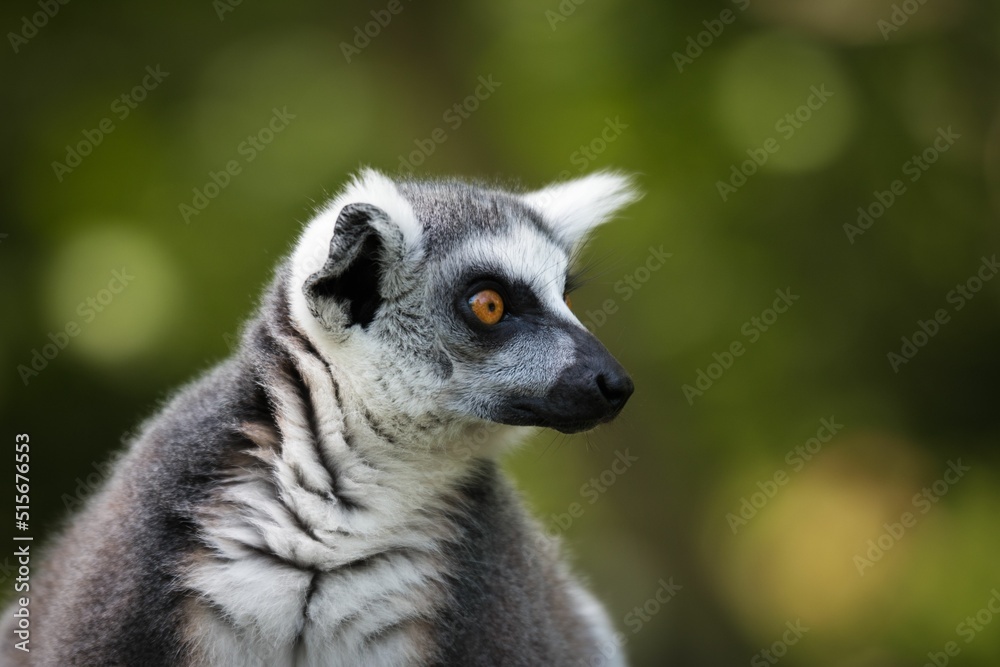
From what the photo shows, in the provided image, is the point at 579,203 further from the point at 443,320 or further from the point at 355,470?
the point at 355,470

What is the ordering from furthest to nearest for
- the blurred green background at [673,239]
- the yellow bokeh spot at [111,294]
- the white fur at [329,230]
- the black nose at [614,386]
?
the blurred green background at [673,239], the yellow bokeh spot at [111,294], the white fur at [329,230], the black nose at [614,386]

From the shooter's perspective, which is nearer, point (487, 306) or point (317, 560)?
point (317, 560)

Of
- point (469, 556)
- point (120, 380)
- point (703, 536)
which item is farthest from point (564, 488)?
point (469, 556)

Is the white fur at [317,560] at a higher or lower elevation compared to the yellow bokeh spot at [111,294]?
lower

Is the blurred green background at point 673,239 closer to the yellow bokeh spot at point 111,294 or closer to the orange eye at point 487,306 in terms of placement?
the yellow bokeh spot at point 111,294

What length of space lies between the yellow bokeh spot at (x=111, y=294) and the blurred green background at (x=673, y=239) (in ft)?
0.08

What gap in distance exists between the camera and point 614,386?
9.36ft

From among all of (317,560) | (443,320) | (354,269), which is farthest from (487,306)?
(317,560)

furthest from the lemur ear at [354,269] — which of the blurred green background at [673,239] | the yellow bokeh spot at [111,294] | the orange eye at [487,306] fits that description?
the yellow bokeh spot at [111,294]

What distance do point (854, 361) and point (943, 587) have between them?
1.65 m

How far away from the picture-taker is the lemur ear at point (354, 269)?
2.87 m

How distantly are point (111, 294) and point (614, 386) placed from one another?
4409 millimetres

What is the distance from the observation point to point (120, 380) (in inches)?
244

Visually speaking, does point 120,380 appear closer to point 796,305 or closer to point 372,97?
point 372,97
